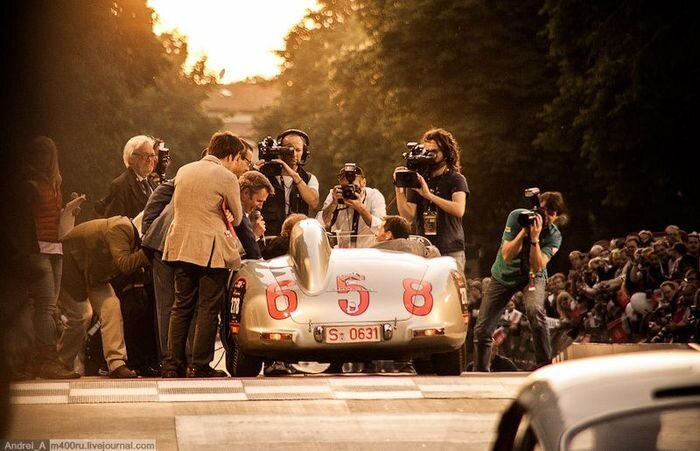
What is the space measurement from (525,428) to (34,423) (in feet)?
17.9

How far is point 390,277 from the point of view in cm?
1324

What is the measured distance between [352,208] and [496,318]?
5.44ft

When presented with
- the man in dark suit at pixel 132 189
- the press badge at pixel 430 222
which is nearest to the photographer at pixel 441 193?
the press badge at pixel 430 222

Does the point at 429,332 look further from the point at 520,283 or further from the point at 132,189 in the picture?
the point at 132,189

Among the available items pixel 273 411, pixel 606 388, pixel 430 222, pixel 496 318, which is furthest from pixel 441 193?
pixel 606 388

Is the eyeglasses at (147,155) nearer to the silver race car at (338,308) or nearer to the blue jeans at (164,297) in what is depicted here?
the blue jeans at (164,297)

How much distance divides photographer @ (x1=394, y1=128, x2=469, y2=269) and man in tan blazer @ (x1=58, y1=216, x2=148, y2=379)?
2.37 metres

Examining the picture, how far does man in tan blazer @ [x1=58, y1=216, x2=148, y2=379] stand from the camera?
13.8m

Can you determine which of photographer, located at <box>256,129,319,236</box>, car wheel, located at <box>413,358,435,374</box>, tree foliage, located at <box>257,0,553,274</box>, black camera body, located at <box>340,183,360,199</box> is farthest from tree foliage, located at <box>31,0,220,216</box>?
car wheel, located at <box>413,358,435,374</box>

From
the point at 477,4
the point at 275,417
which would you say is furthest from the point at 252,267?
the point at 477,4

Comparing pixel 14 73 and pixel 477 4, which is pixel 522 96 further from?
pixel 14 73

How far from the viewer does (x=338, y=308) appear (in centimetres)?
1298

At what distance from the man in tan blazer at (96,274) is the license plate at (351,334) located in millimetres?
1765

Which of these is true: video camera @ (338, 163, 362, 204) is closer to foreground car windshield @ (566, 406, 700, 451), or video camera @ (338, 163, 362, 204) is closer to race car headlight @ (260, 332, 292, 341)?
race car headlight @ (260, 332, 292, 341)
